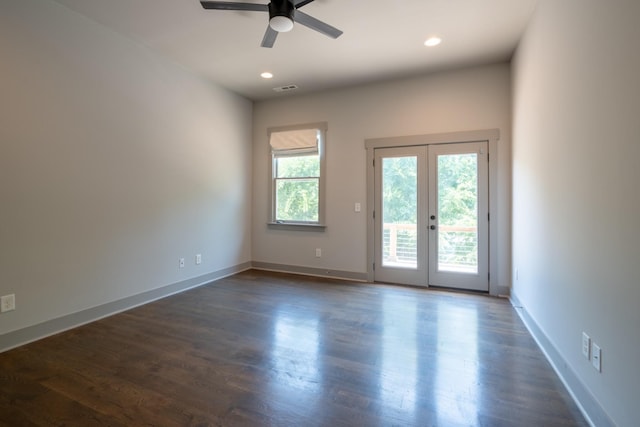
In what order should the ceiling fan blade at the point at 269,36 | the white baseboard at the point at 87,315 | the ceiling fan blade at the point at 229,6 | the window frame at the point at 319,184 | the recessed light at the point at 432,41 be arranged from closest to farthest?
the ceiling fan blade at the point at 229,6 → the white baseboard at the point at 87,315 → the ceiling fan blade at the point at 269,36 → the recessed light at the point at 432,41 → the window frame at the point at 319,184

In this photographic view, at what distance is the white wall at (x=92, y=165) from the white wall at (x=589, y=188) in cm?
394

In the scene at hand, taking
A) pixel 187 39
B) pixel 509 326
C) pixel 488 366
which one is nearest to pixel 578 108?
pixel 488 366

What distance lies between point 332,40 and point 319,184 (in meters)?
2.07

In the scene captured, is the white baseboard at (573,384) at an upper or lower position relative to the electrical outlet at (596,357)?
lower

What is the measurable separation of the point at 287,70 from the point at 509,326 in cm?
389

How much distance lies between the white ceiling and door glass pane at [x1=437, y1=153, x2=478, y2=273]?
1.29m

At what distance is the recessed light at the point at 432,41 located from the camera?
3138mm

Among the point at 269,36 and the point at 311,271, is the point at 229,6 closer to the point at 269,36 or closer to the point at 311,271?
the point at 269,36

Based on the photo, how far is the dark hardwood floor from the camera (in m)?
1.62

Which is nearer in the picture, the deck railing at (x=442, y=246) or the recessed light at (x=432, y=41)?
the recessed light at (x=432, y=41)

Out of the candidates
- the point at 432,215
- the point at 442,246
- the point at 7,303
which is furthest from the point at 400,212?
the point at 7,303

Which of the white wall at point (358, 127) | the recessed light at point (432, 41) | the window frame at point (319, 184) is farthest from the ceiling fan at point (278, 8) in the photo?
the window frame at point (319, 184)

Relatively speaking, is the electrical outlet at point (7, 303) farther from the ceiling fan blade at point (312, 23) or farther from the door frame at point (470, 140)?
the door frame at point (470, 140)

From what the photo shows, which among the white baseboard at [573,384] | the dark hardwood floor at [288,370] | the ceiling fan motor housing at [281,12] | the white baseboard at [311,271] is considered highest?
the ceiling fan motor housing at [281,12]
